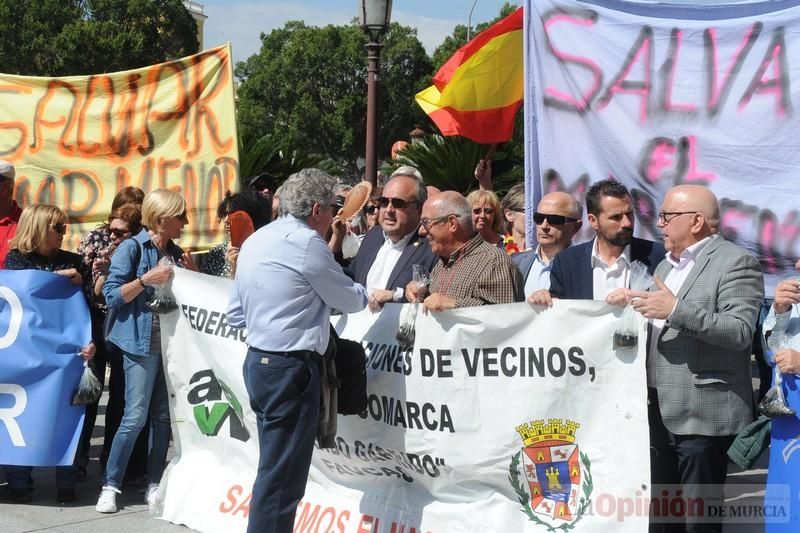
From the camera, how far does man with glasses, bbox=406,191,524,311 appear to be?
15.4ft

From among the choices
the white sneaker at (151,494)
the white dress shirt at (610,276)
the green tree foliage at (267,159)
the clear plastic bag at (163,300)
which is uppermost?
the green tree foliage at (267,159)

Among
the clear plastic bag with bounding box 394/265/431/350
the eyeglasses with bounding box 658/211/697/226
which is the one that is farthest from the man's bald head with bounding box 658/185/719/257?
the clear plastic bag with bounding box 394/265/431/350

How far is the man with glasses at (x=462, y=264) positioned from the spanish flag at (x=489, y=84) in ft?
8.62

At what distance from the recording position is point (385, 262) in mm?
5598

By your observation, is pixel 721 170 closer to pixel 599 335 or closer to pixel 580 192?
pixel 580 192

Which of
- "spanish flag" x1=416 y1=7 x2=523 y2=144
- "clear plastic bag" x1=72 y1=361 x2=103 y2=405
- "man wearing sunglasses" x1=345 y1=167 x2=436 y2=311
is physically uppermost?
"spanish flag" x1=416 y1=7 x2=523 y2=144

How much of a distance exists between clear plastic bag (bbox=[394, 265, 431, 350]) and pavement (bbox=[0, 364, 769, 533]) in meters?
1.72

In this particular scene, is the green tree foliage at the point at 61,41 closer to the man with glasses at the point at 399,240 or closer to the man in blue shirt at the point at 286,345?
the man with glasses at the point at 399,240

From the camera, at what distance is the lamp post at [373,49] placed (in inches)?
415

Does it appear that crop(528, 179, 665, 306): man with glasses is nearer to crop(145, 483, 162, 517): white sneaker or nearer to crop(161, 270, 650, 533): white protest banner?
crop(161, 270, 650, 533): white protest banner

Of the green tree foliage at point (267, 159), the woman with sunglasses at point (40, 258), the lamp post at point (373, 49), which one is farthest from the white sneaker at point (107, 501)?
the green tree foliage at point (267, 159)

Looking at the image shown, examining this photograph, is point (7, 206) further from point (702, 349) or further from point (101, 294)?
point (702, 349)

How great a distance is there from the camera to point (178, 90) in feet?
23.6

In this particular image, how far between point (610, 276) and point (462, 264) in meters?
0.68
